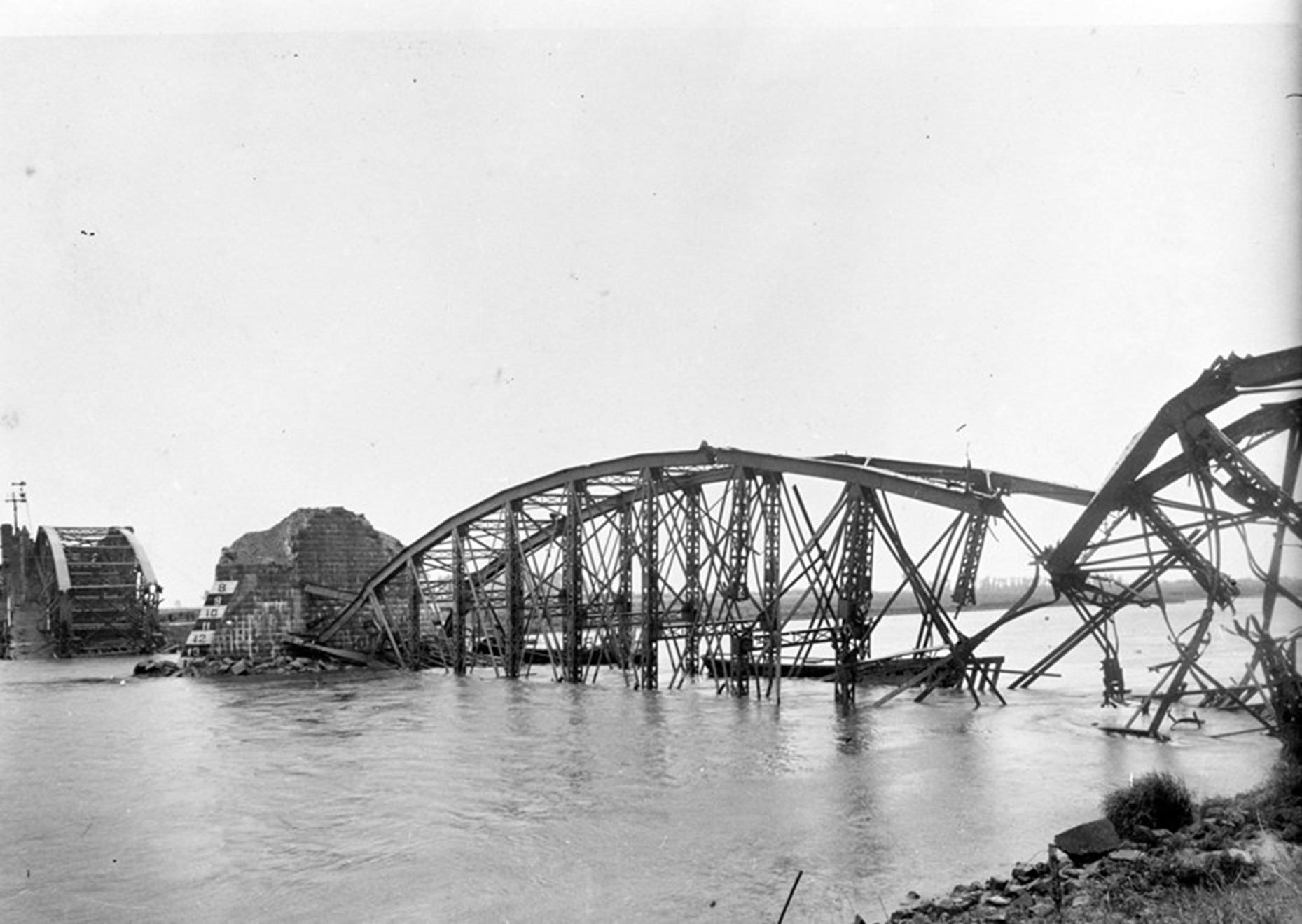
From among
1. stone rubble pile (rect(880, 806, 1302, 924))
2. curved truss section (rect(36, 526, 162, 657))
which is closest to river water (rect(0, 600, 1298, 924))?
stone rubble pile (rect(880, 806, 1302, 924))

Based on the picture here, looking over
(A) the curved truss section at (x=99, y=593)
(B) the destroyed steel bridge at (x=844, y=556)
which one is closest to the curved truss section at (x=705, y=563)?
(B) the destroyed steel bridge at (x=844, y=556)

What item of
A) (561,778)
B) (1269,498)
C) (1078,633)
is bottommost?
(561,778)

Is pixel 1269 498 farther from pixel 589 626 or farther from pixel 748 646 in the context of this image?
pixel 589 626

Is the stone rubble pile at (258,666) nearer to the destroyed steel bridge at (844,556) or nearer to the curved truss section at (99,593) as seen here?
the destroyed steel bridge at (844,556)

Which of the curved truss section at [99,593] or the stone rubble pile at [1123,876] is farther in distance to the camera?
the curved truss section at [99,593]

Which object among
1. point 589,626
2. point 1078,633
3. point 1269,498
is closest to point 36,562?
point 589,626
